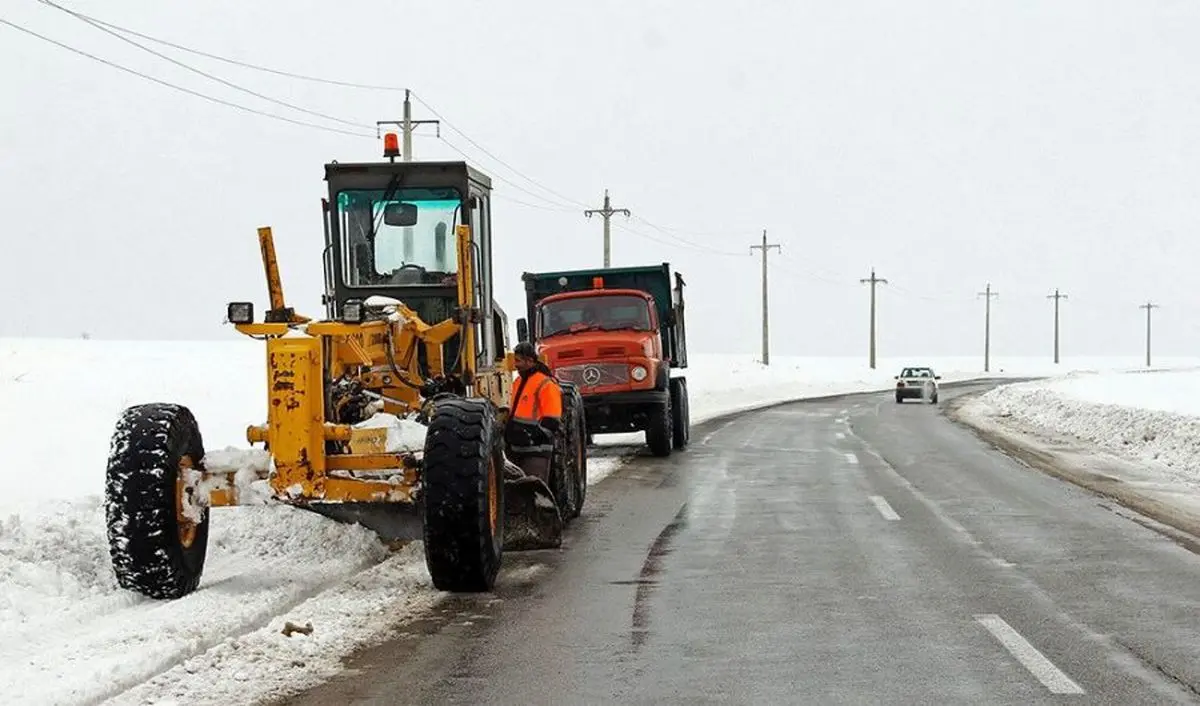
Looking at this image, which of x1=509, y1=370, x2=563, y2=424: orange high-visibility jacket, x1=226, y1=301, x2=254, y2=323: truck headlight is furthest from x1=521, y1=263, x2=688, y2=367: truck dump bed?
x1=226, y1=301, x2=254, y2=323: truck headlight

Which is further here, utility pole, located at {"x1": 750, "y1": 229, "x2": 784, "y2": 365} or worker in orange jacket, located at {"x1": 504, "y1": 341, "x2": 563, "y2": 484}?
utility pole, located at {"x1": 750, "y1": 229, "x2": 784, "y2": 365}

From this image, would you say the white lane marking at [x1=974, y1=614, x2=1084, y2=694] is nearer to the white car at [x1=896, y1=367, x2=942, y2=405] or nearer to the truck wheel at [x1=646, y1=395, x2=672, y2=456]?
the truck wheel at [x1=646, y1=395, x2=672, y2=456]

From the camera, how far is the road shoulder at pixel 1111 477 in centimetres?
1305

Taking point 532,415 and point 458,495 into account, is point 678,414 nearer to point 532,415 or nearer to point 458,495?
point 532,415

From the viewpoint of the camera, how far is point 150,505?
8461 millimetres

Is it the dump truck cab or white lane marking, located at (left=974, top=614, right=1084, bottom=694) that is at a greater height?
the dump truck cab

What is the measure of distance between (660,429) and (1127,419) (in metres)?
11.1

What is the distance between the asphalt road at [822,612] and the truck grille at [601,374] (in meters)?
5.66

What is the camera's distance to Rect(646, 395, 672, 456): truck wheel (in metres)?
21.6

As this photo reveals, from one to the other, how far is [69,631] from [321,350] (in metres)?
2.34

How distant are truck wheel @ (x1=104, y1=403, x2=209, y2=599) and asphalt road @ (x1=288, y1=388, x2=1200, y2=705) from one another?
174 centimetres

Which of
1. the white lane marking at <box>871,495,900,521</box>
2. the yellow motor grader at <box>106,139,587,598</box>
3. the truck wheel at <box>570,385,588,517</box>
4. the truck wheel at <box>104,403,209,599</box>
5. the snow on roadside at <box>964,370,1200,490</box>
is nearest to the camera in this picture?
the truck wheel at <box>104,403,209,599</box>

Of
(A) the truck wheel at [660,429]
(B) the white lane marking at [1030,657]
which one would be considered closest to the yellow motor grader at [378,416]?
(B) the white lane marking at [1030,657]

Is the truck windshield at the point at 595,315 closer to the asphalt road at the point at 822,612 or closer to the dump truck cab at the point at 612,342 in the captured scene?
the dump truck cab at the point at 612,342
